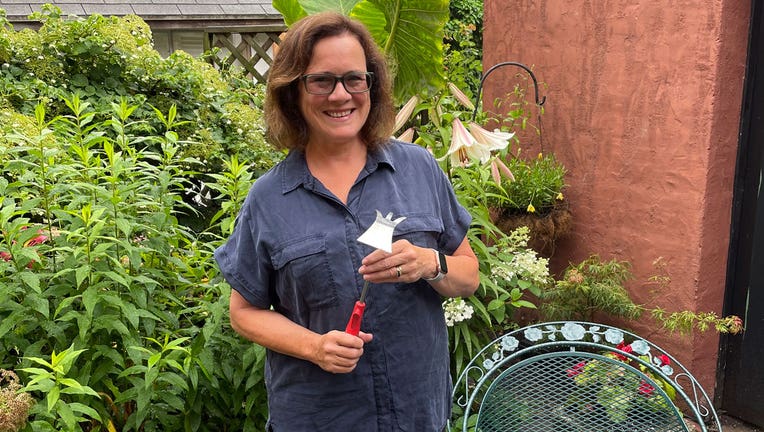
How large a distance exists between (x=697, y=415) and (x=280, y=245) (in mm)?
1275

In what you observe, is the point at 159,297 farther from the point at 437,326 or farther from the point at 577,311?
the point at 577,311

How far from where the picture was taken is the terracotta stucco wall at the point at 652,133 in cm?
321

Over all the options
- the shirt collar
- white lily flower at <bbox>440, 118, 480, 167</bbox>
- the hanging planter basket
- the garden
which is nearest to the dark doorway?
the garden

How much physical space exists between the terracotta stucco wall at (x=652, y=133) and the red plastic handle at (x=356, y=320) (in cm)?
226

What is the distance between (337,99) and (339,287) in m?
0.42

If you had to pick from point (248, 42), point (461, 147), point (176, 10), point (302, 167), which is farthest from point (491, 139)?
point (176, 10)

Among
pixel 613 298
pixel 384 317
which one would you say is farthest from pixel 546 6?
pixel 384 317

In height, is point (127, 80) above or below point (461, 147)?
above

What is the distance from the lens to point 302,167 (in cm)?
175

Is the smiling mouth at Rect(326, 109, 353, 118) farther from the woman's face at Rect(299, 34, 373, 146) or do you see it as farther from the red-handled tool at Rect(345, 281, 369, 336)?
the red-handled tool at Rect(345, 281, 369, 336)

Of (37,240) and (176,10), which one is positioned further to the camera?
(176,10)

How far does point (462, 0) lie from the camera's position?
35.7ft

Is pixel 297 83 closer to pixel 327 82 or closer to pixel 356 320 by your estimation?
pixel 327 82

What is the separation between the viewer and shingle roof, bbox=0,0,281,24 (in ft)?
28.0
